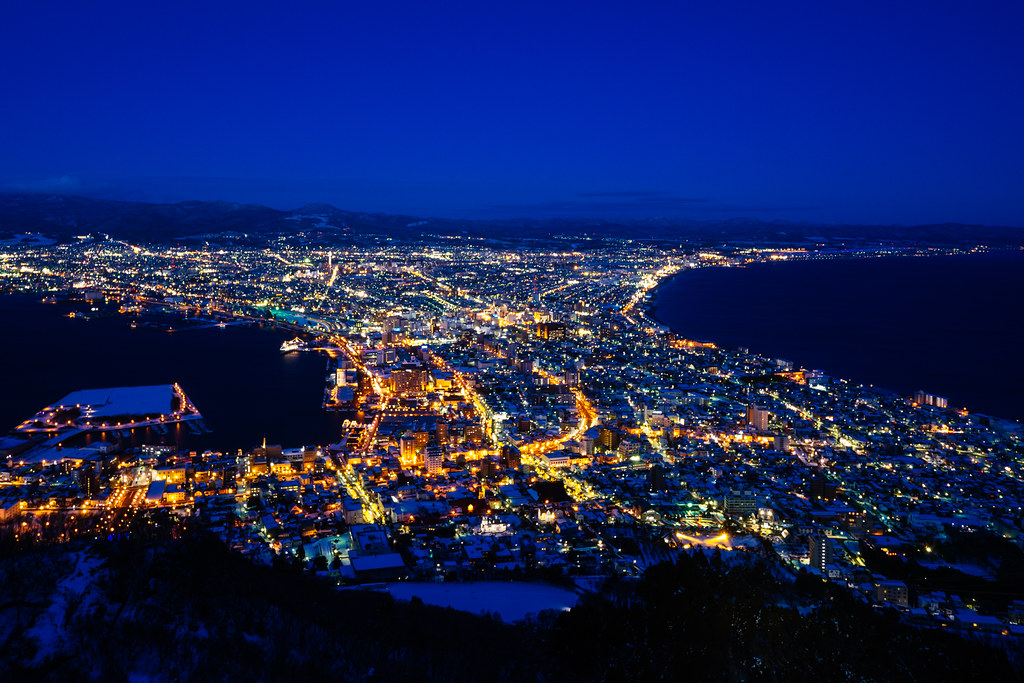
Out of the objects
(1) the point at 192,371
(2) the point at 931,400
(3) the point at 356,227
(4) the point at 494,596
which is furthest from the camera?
(3) the point at 356,227

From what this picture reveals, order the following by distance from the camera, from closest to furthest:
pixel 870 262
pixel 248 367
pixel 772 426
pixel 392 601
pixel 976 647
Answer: pixel 976 647 < pixel 392 601 < pixel 772 426 < pixel 248 367 < pixel 870 262

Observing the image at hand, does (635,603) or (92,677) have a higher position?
(92,677)

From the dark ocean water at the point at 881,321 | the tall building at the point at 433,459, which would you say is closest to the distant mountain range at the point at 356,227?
the dark ocean water at the point at 881,321

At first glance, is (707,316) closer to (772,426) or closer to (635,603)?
(772,426)

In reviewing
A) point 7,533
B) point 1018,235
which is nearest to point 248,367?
point 7,533

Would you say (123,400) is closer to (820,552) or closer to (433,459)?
(433,459)

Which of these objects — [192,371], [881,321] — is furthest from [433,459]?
[881,321]
